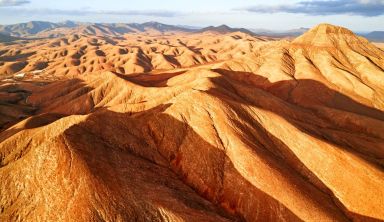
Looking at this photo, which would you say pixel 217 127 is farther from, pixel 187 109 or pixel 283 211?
pixel 283 211

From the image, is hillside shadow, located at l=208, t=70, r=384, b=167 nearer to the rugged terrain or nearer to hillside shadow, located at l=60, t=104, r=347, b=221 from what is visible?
the rugged terrain

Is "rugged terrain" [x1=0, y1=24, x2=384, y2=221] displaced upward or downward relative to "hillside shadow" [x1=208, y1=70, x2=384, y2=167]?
upward

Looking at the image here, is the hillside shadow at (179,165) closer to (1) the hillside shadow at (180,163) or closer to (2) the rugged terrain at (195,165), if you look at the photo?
(1) the hillside shadow at (180,163)

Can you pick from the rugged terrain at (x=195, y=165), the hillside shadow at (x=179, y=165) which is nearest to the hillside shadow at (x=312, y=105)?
the rugged terrain at (x=195, y=165)

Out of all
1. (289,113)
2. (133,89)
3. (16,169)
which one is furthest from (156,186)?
(133,89)

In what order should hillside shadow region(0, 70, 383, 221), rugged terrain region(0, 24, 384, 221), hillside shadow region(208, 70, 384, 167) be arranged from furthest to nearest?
hillside shadow region(208, 70, 384, 167), hillside shadow region(0, 70, 383, 221), rugged terrain region(0, 24, 384, 221)

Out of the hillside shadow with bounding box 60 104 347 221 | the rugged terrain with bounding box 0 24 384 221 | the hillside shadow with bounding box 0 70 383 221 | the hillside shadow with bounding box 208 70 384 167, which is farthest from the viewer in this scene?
the hillside shadow with bounding box 208 70 384 167

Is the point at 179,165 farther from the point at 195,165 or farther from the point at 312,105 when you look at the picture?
the point at 312,105

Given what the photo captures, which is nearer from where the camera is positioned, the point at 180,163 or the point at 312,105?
the point at 180,163

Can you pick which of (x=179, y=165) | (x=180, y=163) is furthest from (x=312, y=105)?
(x=179, y=165)

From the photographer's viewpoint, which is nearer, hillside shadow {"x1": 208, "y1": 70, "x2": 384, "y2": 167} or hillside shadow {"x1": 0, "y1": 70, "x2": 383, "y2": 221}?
hillside shadow {"x1": 0, "y1": 70, "x2": 383, "y2": 221}

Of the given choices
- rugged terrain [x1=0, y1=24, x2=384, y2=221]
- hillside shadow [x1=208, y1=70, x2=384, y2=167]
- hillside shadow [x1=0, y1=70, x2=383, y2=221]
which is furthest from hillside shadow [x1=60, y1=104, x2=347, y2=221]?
hillside shadow [x1=208, y1=70, x2=384, y2=167]
